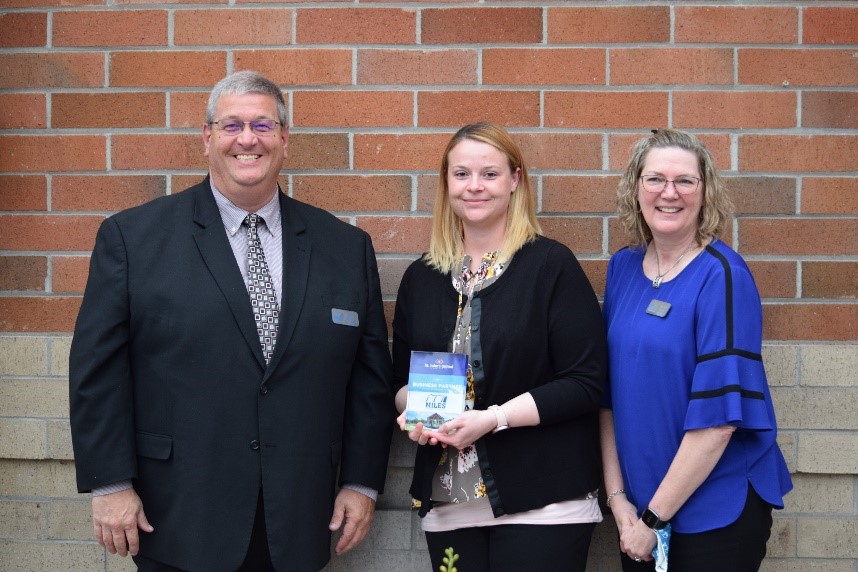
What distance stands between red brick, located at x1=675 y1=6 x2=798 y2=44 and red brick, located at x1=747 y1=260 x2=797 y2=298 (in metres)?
0.86

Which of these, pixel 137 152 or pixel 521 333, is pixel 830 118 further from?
pixel 137 152

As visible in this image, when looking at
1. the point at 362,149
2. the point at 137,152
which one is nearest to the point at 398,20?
the point at 362,149

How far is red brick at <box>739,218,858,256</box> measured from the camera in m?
3.54

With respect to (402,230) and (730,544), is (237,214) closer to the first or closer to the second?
(402,230)

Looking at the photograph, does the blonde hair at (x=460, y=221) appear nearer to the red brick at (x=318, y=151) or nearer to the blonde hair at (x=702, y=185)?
the blonde hair at (x=702, y=185)

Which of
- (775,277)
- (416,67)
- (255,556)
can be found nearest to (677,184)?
(775,277)

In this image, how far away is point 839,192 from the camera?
352 cm

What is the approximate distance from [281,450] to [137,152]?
1444mm

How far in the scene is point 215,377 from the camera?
2914 mm

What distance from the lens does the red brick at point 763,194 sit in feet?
11.6

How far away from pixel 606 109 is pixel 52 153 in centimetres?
221

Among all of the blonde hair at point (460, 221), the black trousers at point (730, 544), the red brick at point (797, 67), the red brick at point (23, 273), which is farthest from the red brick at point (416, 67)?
the black trousers at point (730, 544)

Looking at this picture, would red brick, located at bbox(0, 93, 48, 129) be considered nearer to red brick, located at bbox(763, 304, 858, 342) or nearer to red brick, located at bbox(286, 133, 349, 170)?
red brick, located at bbox(286, 133, 349, 170)

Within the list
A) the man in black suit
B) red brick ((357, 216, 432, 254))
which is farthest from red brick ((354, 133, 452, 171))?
the man in black suit
